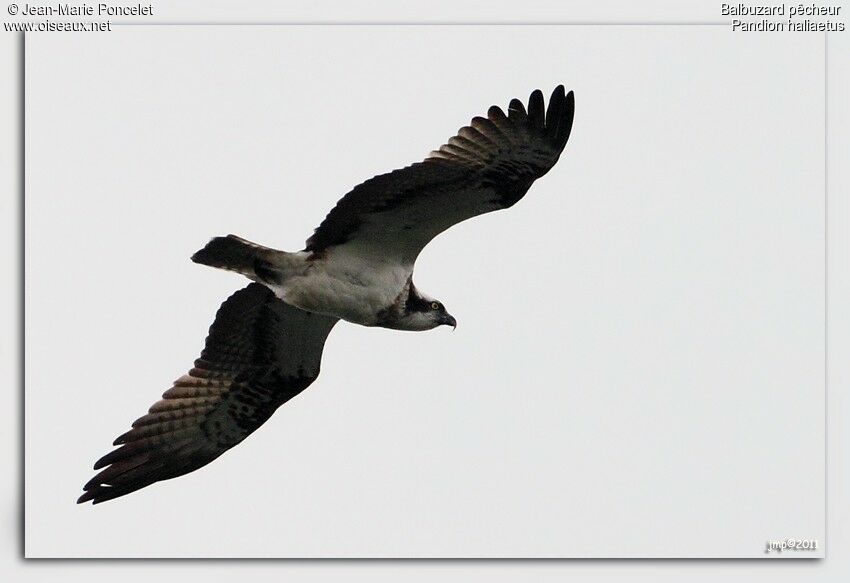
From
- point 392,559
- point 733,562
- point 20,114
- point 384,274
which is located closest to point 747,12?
point 384,274

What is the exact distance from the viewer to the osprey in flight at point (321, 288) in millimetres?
9039

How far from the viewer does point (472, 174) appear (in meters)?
9.06

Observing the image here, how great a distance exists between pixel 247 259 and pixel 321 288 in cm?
56

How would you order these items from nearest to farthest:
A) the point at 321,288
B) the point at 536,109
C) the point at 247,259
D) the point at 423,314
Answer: the point at 536,109 < the point at 247,259 < the point at 321,288 < the point at 423,314

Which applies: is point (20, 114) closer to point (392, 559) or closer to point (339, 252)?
point (339, 252)

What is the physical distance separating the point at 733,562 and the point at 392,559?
Answer: 237 centimetres

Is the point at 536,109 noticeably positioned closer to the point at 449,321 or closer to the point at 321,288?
the point at 449,321

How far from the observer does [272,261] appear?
9.46 meters

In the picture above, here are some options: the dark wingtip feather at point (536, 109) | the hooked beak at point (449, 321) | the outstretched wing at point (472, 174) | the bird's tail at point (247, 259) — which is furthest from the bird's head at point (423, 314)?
the dark wingtip feather at point (536, 109)

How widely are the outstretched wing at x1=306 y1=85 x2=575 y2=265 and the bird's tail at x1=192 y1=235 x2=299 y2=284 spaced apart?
1.34ft

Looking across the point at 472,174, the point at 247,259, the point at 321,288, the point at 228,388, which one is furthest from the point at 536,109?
the point at 228,388

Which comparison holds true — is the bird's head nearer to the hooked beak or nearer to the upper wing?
the hooked beak

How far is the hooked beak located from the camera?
9.95 m

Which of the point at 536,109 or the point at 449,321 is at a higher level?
the point at 536,109
